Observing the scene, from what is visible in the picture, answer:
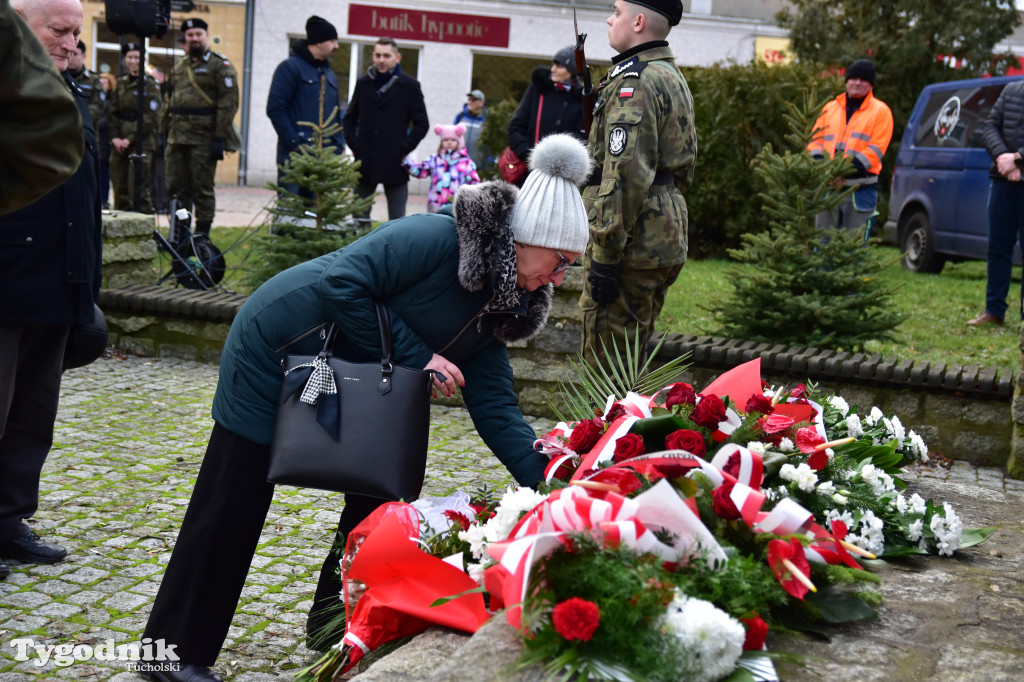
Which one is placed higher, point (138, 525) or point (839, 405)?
point (839, 405)

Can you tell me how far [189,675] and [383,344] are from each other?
109cm

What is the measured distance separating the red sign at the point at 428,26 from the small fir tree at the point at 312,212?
57.0 feet

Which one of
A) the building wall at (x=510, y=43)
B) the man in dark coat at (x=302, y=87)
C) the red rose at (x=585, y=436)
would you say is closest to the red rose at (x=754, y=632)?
the red rose at (x=585, y=436)

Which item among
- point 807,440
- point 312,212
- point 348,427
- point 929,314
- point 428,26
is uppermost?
point 428,26

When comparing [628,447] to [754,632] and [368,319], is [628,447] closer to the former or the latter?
[754,632]

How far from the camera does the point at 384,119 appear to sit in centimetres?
1015

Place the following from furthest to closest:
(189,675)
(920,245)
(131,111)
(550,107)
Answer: (131,111), (920,245), (550,107), (189,675)

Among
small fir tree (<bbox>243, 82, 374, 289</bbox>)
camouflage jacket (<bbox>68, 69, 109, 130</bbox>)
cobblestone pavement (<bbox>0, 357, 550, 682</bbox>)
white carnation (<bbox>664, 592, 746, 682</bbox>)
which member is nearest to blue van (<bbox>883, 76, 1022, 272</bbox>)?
small fir tree (<bbox>243, 82, 374, 289</bbox>)

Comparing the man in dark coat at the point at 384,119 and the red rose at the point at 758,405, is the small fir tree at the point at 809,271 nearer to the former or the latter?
the red rose at the point at 758,405

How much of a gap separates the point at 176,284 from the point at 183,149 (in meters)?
2.45

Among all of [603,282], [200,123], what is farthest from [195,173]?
[603,282]

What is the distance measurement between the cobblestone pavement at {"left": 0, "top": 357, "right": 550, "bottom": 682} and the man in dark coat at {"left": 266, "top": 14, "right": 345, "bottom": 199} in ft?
11.3

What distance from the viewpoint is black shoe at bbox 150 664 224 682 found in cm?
317

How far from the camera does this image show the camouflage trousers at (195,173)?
1066cm
